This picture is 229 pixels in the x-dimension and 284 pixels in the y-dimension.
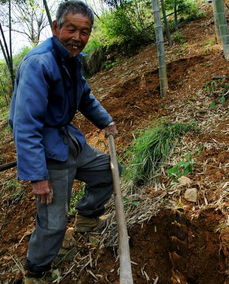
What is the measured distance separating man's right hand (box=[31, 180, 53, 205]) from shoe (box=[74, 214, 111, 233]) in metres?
0.86

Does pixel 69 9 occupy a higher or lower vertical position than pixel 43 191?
higher

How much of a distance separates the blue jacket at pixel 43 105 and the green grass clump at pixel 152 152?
46.4 inches

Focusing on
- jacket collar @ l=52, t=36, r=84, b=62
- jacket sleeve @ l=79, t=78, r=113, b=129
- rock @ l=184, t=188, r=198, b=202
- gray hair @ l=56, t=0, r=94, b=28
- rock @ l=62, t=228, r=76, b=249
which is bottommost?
rock @ l=62, t=228, r=76, b=249

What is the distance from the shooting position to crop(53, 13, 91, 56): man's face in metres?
2.08

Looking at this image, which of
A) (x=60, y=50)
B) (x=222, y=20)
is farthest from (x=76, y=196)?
(x=222, y=20)

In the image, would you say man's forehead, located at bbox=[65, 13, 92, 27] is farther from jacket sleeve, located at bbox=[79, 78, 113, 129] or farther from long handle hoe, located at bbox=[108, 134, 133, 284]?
long handle hoe, located at bbox=[108, 134, 133, 284]

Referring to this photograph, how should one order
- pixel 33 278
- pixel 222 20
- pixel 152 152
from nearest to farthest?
pixel 33 278, pixel 152 152, pixel 222 20

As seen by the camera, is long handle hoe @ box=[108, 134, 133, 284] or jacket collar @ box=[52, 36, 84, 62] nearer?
long handle hoe @ box=[108, 134, 133, 284]

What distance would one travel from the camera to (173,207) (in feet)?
8.46

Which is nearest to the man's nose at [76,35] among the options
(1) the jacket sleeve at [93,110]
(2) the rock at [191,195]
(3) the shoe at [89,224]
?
(1) the jacket sleeve at [93,110]

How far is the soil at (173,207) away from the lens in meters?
2.31

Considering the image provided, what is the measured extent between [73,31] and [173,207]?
5.10ft

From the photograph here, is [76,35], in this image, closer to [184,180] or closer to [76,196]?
[184,180]

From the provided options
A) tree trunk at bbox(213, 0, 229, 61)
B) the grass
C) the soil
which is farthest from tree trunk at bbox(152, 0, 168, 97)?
the grass
